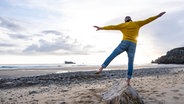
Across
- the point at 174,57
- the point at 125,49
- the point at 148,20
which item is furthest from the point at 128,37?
the point at 174,57

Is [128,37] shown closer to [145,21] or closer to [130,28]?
[130,28]

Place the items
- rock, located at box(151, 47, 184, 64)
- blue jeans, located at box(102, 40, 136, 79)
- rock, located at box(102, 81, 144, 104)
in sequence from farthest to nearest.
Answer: rock, located at box(151, 47, 184, 64) < blue jeans, located at box(102, 40, 136, 79) < rock, located at box(102, 81, 144, 104)

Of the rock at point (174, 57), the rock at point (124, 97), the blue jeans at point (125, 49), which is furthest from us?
the rock at point (174, 57)

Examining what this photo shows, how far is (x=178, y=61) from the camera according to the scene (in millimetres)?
115938

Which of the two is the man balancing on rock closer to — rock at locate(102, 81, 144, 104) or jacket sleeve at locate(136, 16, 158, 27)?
jacket sleeve at locate(136, 16, 158, 27)

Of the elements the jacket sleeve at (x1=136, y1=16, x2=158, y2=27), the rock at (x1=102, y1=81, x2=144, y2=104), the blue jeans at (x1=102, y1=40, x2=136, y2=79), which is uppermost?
the jacket sleeve at (x1=136, y1=16, x2=158, y2=27)

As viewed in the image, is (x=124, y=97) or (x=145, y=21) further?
(x=145, y=21)

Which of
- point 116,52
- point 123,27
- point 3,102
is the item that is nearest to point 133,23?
point 123,27

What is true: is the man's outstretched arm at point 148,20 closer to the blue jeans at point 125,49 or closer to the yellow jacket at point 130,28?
the yellow jacket at point 130,28

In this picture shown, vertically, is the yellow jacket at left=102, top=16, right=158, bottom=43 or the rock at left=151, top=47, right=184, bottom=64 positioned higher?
the rock at left=151, top=47, right=184, bottom=64

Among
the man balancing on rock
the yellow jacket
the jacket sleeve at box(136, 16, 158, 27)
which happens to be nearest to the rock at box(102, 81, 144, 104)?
the man balancing on rock

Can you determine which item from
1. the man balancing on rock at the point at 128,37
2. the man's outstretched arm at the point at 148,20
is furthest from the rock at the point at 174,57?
the man balancing on rock at the point at 128,37

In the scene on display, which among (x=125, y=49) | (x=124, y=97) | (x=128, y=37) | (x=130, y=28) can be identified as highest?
(x=130, y=28)

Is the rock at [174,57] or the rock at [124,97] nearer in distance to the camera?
the rock at [124,97]
